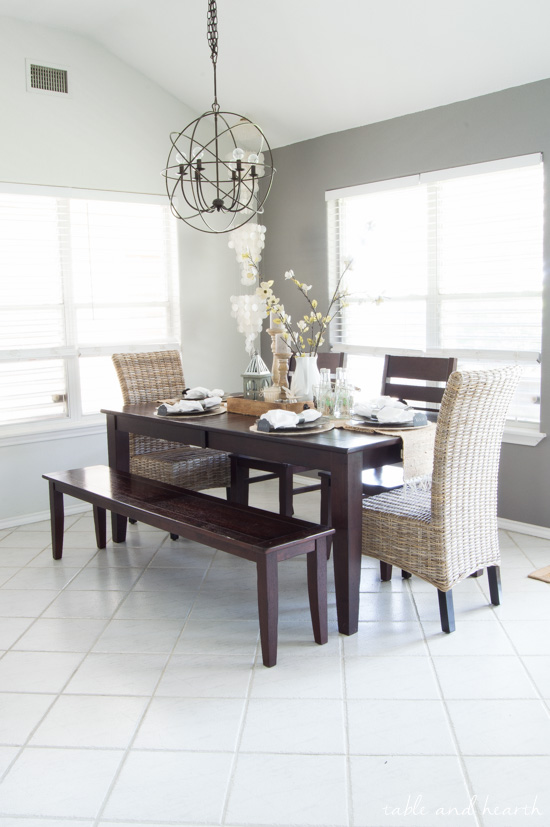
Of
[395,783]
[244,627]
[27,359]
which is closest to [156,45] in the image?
[27,359]

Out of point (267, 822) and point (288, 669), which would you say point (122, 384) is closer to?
point (288, 669)

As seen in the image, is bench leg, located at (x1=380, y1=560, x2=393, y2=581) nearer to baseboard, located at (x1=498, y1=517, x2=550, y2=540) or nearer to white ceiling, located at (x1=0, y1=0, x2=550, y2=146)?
baseboard, located at (x1=498, y1=517, x2=550, y2=540)

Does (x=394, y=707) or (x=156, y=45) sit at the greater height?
(x=156, y=45)

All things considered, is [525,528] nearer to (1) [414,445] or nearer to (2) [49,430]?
(1) [414,445]

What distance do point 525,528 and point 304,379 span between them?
158cm

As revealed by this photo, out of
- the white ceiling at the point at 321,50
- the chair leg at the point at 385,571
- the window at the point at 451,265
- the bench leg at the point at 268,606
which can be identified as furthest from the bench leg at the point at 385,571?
the white ceiling at the point at 321,50

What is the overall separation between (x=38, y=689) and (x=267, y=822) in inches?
40.3

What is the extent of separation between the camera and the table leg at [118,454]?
12.7ft

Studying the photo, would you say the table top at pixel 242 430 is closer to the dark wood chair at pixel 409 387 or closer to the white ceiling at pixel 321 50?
the dark wood chair at pixel 409 387

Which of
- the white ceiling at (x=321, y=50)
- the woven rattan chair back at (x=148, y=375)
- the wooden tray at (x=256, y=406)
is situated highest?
the white ceiling at (x=321, y=50)

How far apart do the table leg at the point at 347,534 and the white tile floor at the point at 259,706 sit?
107mm

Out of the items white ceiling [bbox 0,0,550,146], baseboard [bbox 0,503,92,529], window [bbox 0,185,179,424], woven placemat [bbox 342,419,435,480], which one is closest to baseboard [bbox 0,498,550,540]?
baseboard [bbox 0,503,92,529]

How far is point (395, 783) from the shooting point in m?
1.91

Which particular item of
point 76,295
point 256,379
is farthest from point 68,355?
point 256,379
